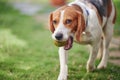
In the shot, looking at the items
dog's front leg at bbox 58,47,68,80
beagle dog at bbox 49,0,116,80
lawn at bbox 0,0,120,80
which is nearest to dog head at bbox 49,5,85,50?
beagle dog at bbox 49,0,116,80

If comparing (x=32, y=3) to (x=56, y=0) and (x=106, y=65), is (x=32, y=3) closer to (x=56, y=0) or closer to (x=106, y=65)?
(x=56, y=0)

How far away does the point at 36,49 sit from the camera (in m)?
11.4

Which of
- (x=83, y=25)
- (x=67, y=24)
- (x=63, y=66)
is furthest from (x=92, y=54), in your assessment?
(x=67, y=24)

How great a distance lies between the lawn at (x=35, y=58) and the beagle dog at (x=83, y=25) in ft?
1.24

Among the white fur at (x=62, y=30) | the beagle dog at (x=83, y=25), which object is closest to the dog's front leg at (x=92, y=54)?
the beagle dog at (x=83, y=25)

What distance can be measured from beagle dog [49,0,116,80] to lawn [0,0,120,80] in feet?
1.24

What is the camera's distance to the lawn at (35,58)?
7.99 meters

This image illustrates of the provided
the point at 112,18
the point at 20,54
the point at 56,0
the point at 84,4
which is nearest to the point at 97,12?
the point at 84,4

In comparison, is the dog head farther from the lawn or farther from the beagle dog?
the lawn

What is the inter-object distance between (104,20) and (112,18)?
1.49 ft

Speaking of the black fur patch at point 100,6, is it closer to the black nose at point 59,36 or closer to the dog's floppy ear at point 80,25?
the dog's floppy ear at point 80,25

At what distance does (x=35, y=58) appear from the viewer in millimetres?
10000

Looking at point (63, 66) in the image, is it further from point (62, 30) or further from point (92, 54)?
point (62, 30)

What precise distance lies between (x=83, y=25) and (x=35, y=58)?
327 cm
